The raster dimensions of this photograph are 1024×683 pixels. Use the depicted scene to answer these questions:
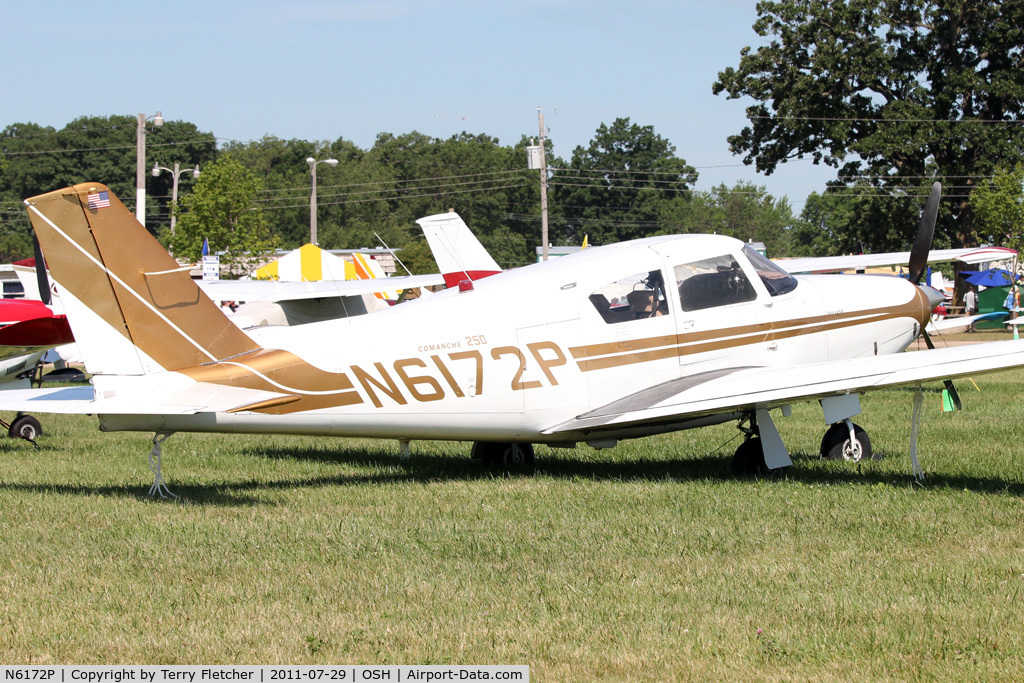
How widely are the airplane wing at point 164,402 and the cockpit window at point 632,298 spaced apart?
304 centimetres

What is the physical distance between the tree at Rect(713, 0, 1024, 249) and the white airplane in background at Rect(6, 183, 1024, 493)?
138ft

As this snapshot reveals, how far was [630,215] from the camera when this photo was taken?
10481 cm

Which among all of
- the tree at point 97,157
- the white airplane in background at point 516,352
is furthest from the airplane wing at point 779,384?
the tree at point 97,157

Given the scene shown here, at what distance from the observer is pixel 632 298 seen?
984 centimetres

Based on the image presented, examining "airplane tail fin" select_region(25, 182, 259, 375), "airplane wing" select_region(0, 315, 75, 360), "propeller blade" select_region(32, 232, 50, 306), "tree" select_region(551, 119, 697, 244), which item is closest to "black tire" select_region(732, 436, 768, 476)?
"airplane tail fin" select_region(25, 182, 259, 375)

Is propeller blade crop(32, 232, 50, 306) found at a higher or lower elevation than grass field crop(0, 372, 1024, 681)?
higher

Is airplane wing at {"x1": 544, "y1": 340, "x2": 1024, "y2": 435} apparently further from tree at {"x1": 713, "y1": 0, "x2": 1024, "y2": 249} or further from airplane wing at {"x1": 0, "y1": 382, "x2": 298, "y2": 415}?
tree at {"x1": 713, "y1": 0, "x2": 1024, "y2": 249}

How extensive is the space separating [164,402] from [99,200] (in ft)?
5.87

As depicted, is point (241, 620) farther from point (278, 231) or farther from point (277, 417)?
point (278, 231)

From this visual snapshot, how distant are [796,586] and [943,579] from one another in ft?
2.93

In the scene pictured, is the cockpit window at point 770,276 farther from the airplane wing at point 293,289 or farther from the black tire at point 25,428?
the airplane wing at point 293,289

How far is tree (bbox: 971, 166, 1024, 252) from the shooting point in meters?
45.6

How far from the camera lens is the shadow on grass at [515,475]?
917 centimetres

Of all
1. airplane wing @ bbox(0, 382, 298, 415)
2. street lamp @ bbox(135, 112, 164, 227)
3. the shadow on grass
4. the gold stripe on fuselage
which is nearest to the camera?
airplane wing @ bbox(0, 382, 298, 415)
